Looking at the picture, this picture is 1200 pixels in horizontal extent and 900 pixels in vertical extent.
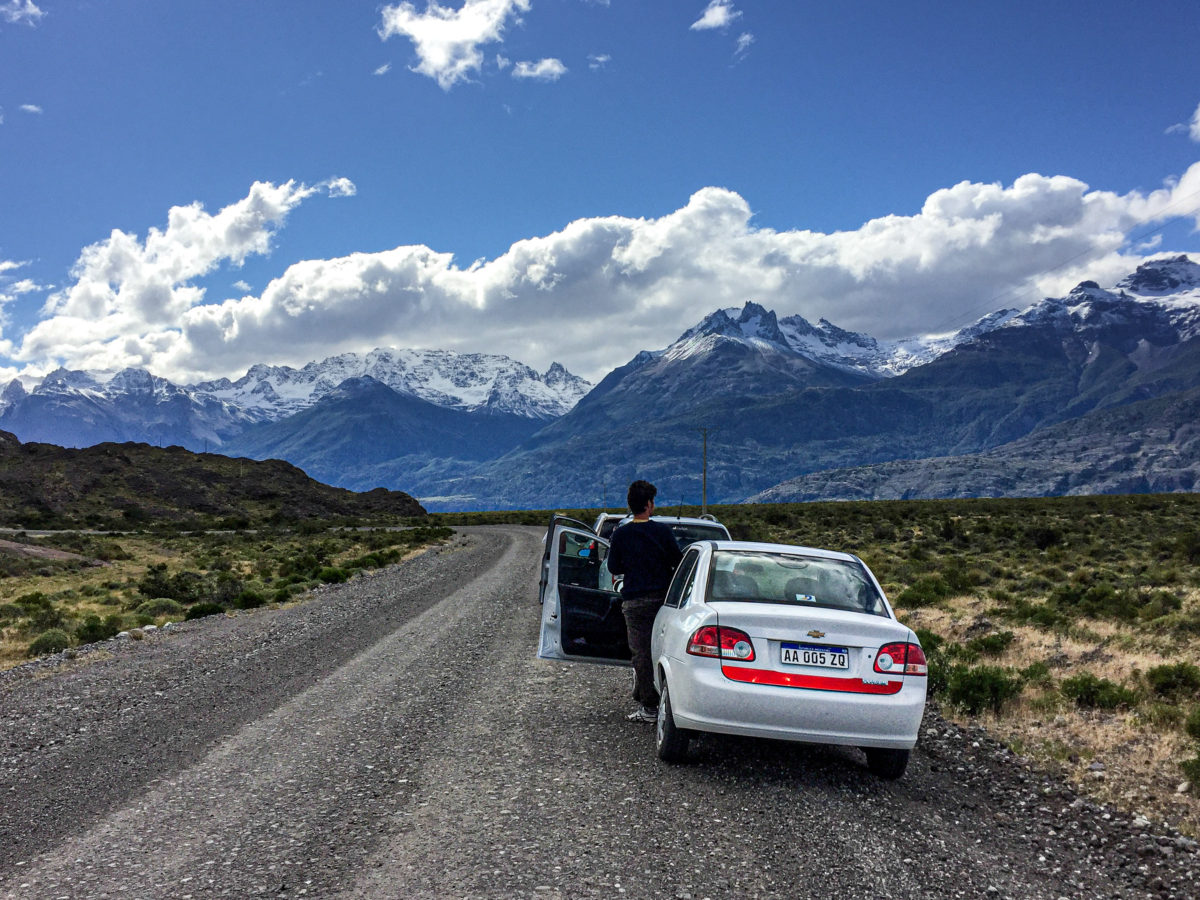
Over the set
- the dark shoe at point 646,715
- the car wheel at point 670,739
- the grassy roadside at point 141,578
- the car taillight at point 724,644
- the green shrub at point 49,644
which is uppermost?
the car taillight at point 724,644

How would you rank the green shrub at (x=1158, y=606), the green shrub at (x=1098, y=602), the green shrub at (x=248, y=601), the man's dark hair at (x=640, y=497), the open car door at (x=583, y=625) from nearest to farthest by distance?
the man's dark hair at (x=640, y=497)
the open car door at (x=583, y=625)
the green shrub at (x=1158, y=606)
the green shrub at (x=1098, y=602)
the green shrub at (x=248, y=601)

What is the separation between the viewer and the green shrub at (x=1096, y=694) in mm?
9492

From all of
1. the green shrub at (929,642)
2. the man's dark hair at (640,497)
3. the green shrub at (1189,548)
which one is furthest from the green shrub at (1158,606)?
the man's dark hair at (640,497)

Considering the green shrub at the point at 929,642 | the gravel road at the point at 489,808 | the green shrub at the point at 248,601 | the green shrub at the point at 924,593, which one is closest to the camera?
the gravel road at the point at 489,808

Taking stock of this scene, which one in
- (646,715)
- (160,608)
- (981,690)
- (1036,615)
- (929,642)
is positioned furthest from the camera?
(160,608)

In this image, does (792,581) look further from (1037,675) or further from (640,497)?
(1037,675)

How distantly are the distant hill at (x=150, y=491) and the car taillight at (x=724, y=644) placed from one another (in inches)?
2876

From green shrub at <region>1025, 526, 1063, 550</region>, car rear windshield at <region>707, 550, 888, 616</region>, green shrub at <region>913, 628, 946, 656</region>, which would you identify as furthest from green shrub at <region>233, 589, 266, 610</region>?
green shrub at <region>1025, 526, 1063, 550</region>

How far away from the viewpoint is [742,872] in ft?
16.2

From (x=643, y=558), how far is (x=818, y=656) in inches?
85.9

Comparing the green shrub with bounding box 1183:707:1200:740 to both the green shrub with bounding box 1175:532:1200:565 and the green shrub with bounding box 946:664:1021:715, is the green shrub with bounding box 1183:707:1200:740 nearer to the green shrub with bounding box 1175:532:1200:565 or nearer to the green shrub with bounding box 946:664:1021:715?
the green shrub with bounding box 946:664:1021:715

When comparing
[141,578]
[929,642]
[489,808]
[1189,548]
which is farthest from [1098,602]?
[141,578]

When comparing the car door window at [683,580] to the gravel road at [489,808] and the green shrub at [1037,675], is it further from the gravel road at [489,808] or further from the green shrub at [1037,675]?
the green shrub at [1037,675]

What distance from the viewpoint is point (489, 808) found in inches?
234
